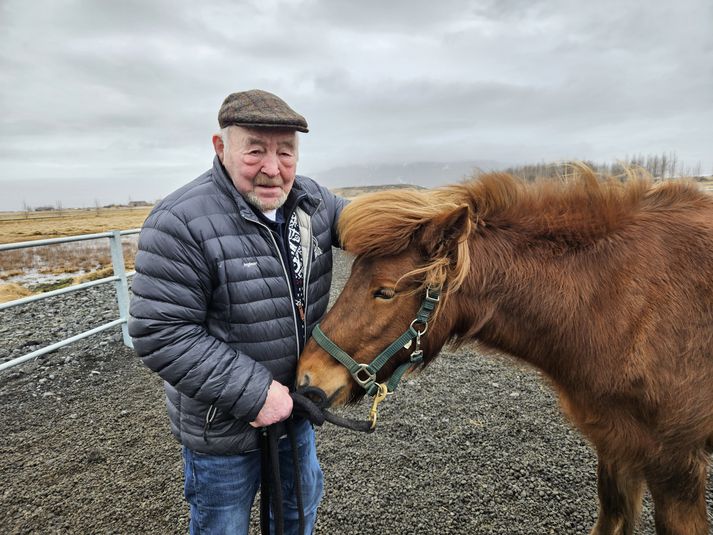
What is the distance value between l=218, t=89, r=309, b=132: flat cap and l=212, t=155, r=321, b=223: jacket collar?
0.68 ft

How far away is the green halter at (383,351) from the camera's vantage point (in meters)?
1.88

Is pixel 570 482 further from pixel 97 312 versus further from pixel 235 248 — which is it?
pixel 97 312

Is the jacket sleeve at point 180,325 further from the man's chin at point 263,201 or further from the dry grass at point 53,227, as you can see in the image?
the dry grass at point 53,227

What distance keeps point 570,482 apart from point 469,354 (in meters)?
3.05

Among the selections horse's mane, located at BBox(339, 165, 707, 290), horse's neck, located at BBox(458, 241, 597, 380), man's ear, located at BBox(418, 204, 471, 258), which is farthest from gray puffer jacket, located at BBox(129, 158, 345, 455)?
horse's neck, located at BBox(458, 241, 597, 380)

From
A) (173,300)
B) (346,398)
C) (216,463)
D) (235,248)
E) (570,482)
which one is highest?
(235,248)

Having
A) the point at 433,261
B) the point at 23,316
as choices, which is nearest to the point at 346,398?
the point at 433,261

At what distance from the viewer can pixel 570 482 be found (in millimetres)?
3381

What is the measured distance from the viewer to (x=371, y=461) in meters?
3.76

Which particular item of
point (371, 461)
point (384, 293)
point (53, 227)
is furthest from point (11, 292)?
point (53, 227)

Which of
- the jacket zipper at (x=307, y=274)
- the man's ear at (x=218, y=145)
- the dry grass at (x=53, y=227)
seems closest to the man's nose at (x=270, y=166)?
the man's ear at (x=218, y=145)

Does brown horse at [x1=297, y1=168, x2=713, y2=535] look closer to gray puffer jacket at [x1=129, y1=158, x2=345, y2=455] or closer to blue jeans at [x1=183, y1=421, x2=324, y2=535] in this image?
gray puffer jacket at [x1=129, y1=158, x2=345, y2=455]

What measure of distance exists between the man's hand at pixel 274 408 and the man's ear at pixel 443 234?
0.94 m

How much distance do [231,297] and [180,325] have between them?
0.78 feet
